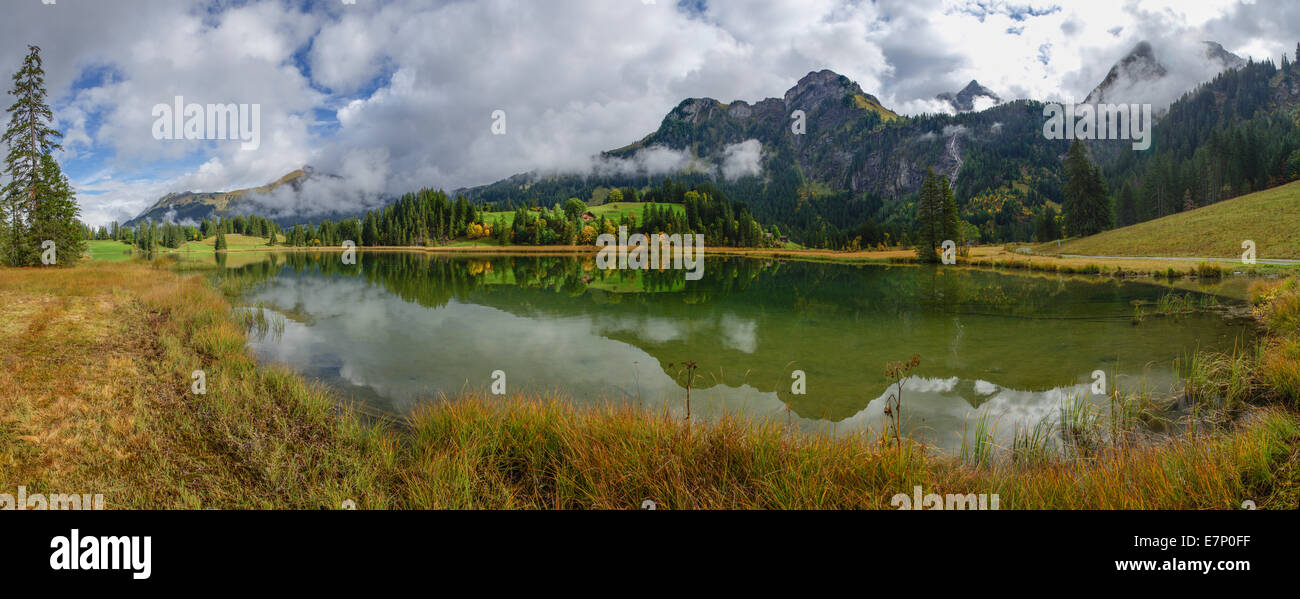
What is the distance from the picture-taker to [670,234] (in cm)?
11388

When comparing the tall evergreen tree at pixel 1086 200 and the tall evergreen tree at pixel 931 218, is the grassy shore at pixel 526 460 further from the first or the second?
the tall evergreen tree at pixel 1086 200

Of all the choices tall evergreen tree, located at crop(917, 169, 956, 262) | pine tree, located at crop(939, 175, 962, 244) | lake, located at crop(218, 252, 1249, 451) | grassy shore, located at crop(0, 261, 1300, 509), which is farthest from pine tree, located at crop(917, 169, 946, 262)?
grassy shore, located at crop(0, 261, 1300, 509)

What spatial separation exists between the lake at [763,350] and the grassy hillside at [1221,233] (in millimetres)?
29698

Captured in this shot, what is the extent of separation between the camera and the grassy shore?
144 inches

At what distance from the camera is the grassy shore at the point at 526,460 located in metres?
3.65

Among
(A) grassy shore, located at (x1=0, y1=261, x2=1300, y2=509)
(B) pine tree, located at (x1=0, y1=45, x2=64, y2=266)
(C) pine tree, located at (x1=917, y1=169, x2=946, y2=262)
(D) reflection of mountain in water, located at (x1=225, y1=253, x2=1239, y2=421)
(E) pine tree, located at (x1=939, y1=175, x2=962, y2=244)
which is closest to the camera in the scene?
(A) grassy shore, located at (x1=0, y1=261, x2=1300, y2=509)

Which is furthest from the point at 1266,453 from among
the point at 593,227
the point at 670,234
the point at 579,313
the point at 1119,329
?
the point at 593,227

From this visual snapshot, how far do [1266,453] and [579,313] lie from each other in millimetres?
15958

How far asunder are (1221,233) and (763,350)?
59165 millimetres

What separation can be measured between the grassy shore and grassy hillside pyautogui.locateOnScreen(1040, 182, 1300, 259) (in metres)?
49.1

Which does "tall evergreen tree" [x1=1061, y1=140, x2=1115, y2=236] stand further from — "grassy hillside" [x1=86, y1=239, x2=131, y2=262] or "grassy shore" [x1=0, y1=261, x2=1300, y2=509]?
"grassy hillside" [x1=86, y1=239, x2=131, y2=262]

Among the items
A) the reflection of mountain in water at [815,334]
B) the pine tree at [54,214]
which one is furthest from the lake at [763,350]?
the pine tree at [54,214]
